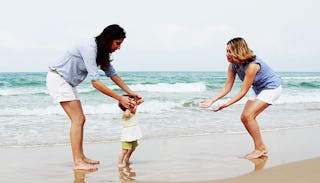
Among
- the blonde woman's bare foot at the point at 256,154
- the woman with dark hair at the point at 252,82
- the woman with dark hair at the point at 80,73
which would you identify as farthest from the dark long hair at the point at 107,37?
the blonde woman's bare foot at the point at 256,154

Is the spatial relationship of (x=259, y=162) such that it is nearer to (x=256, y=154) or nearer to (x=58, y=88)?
(x=256, y=154)

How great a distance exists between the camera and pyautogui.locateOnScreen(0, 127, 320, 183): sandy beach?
14.7ft

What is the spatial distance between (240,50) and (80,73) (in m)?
1.82

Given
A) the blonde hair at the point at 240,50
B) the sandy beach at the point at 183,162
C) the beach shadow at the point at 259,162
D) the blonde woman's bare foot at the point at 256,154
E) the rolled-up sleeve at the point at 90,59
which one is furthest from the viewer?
the blonde woman's bare foot at the point at 256,154

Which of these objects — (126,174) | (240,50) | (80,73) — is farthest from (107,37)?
(240,50)

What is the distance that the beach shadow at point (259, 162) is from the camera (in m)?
4.93

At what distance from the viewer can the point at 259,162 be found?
523 cm

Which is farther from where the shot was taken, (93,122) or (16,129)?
(93,122)

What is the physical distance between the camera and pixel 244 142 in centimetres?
703

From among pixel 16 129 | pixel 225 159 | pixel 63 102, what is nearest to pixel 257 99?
pixel 225 159

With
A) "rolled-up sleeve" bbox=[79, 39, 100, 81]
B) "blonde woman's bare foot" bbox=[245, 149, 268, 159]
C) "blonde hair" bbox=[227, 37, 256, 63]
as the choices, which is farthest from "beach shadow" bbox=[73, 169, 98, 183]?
"blonde hair" bbox=[227, 37, 256, 63]

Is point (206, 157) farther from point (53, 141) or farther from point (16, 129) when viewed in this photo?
point (16, 129)

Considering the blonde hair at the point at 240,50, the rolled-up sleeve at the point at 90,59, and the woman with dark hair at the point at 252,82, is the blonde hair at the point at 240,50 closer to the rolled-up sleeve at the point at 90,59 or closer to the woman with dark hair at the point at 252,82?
the woman with dark hair at the point at 252,82

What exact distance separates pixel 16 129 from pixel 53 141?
1957 millimetres
